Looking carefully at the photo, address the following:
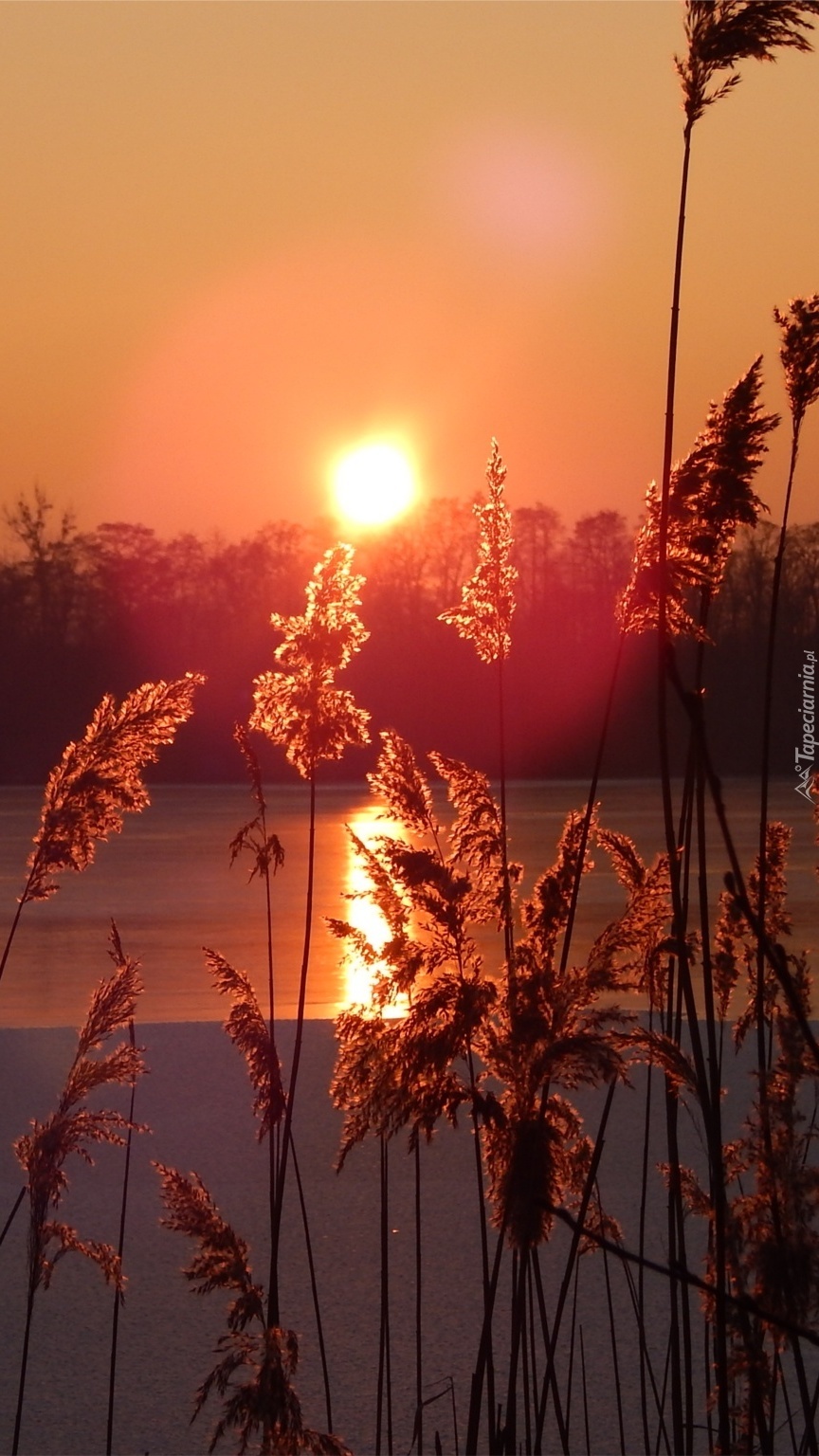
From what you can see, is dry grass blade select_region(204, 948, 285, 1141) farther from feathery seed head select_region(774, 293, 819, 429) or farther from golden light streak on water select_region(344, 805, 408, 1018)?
feathery seed head select_region(774, 293, 819, 429)

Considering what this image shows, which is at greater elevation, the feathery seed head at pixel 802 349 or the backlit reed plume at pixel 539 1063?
the feathery seed head at pixel 802 349

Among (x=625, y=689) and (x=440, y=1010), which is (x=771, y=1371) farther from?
(x=625, y=689)

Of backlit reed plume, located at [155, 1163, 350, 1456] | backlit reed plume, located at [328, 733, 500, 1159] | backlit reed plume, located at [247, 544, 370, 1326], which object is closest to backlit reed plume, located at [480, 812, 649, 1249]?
backlit reed plume, located at [328, 733, 500, 1159]

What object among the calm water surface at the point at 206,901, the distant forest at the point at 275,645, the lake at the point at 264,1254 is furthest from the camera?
the distant forest at the point at 275,645

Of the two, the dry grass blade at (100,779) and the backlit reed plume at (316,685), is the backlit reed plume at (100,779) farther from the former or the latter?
the backlit reed plume at (316,685)

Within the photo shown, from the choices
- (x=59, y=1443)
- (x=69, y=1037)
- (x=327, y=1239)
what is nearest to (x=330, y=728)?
→ (x=59, y=1443)

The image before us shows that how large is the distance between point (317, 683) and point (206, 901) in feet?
35.0

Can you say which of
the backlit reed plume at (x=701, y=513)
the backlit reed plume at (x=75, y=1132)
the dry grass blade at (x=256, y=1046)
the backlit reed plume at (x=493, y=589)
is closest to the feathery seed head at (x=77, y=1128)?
the backlit reed plume at (x=75, y=1132)

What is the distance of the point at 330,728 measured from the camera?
2.24m

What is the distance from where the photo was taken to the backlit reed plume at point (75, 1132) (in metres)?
2.08

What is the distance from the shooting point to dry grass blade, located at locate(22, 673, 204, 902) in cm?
219

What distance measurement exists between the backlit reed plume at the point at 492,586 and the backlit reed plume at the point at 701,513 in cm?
27

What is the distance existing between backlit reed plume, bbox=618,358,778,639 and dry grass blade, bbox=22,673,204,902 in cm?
65

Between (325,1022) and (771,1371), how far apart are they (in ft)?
15.6
